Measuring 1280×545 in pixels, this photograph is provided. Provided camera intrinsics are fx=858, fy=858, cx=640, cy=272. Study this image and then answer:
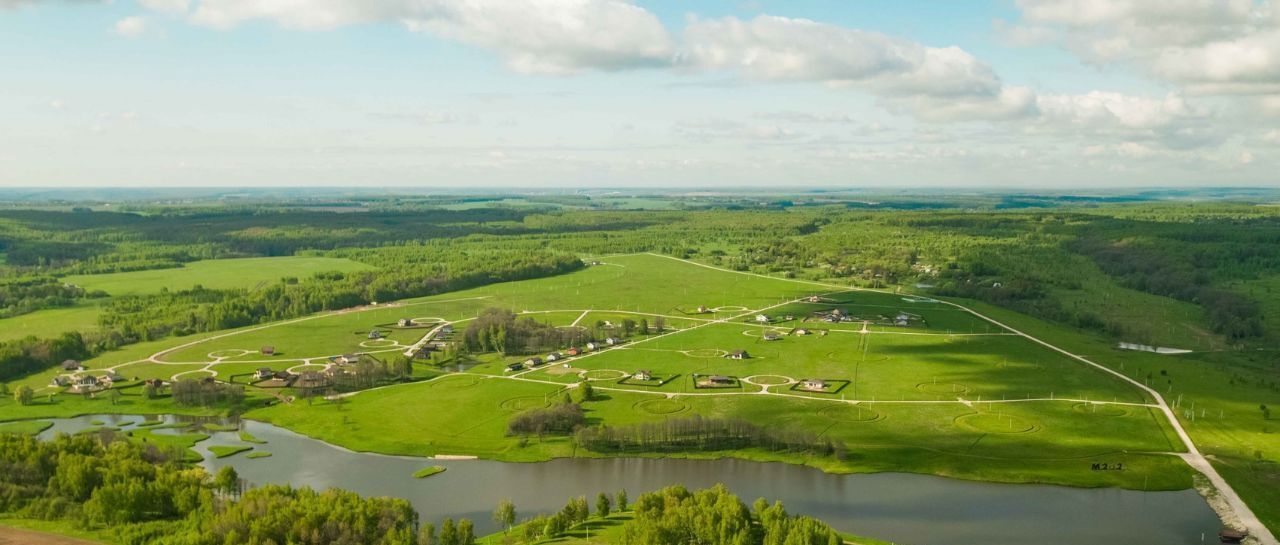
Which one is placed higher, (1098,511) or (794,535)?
(794,535)

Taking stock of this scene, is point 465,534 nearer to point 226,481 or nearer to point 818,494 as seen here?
point 226,481

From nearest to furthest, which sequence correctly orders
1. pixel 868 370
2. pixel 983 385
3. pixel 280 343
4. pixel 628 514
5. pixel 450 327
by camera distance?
1. pixel 628 514
2. pixel 983 385
3. pixel 868 370
4. pixel 280 343
5. pixel 450 327

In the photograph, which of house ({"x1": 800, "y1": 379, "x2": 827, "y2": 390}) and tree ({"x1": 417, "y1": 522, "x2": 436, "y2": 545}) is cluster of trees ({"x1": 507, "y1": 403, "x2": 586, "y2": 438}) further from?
house ({"x1": 800, "y1": 379, "x2": 827, "y2": 390})

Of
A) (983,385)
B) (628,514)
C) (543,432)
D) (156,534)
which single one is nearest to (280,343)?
(543,432)

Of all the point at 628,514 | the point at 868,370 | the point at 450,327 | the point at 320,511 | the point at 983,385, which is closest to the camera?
the point at 320,511

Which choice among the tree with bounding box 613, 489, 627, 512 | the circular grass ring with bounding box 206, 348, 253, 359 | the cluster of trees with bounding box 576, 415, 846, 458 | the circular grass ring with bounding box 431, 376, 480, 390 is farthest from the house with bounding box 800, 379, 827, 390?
the circular grass ring with bounding box 206, 348, 253, 359

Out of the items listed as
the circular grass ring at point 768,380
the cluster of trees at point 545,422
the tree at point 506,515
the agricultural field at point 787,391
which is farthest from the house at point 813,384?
the tree at point 506,515

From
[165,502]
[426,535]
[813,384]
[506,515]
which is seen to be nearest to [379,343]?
[165,502]

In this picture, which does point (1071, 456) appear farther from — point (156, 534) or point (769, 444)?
point (156, 534)
